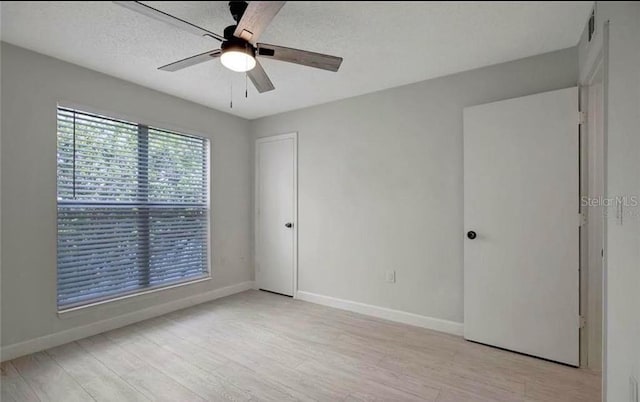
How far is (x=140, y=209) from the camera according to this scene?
2.92 m

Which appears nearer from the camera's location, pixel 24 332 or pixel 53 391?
pixel 53 391

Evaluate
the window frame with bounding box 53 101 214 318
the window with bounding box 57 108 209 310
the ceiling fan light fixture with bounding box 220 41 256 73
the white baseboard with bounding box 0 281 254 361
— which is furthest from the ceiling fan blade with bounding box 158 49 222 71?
the white baseboard with bounding box 0 281 254 361

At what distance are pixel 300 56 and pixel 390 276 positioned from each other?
2196 mm

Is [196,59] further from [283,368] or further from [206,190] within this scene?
[283,368]

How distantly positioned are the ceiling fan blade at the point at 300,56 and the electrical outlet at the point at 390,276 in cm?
203

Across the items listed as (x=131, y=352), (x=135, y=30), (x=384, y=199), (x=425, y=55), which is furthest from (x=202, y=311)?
(x=425, y=55)

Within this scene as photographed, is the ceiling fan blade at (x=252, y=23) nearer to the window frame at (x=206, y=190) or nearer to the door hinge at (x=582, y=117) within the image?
the window frame at (x=206, y=190)

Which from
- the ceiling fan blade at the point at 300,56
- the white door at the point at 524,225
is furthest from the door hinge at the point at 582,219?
the ceiling fan blade at the point at 300,56

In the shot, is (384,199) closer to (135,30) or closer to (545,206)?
(545,206)

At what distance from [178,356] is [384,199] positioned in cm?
225

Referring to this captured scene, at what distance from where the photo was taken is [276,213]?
12.6 ft

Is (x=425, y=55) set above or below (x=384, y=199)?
above

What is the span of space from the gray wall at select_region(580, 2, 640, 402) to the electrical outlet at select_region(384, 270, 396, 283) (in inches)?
64.9

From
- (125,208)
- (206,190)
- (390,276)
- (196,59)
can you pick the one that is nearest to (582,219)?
(390,276)
